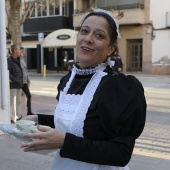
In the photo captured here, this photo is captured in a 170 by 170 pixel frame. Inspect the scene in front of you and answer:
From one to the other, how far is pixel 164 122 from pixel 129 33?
19.3 meters

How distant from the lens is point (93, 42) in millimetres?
1695

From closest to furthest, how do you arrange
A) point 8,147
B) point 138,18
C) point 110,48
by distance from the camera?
point 110,48 < point 8,147 < point 138,18

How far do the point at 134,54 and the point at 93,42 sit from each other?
82.5 feet

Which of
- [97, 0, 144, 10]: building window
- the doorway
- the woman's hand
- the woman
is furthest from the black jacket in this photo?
the doorway

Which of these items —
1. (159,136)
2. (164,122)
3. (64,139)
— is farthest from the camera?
(164,122)

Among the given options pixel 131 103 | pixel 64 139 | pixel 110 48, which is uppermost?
pixel 110 48

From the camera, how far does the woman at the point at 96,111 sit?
59.9 inches

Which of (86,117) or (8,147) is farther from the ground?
(86,117)

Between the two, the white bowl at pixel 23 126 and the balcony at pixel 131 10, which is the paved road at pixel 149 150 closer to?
the white bowl at pixel 23 126

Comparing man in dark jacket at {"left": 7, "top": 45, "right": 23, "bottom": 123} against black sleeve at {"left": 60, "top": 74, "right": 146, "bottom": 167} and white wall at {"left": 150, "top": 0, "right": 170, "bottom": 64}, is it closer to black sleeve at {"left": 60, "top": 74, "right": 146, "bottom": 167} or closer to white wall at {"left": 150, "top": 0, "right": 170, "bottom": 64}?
black sleeve at {"left": 60, "top": 74, "right": 146, "bottom": 167}

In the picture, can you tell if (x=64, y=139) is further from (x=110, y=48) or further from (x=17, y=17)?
(x=17, y=17)

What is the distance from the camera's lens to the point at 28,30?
31.1 metres

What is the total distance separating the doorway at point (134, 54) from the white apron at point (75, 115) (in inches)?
980

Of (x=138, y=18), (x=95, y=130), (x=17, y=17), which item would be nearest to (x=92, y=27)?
(x=95, y=130)
